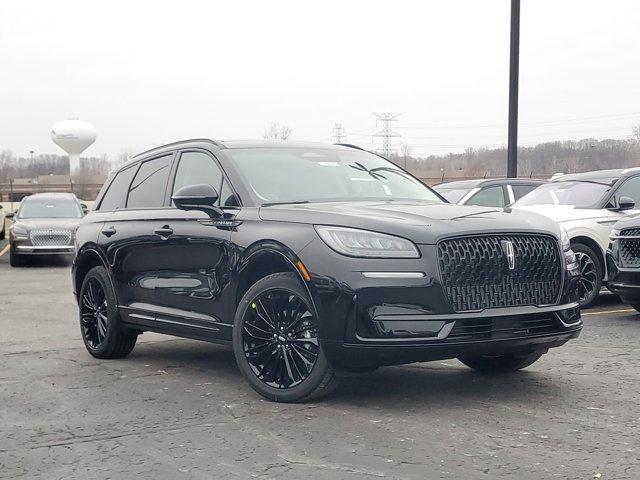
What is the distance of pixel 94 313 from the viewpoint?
8094 mm

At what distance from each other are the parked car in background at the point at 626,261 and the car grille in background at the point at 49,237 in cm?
1371

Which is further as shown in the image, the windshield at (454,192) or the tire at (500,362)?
the windshield at (454,192)

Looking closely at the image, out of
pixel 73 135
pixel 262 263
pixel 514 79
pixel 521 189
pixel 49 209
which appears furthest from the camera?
pixel 73 135

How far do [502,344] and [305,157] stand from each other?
234 cm

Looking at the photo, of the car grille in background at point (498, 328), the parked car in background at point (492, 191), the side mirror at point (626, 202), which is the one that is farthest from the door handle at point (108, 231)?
the parked car in background at point (492, 191)

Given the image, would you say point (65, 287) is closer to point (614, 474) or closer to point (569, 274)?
point (569, 274)

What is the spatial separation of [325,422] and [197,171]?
8.76 feet

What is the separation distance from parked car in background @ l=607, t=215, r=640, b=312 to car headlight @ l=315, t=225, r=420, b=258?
4891 mm

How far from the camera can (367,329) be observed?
5.35m

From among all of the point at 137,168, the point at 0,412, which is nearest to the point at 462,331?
the point at 0,412

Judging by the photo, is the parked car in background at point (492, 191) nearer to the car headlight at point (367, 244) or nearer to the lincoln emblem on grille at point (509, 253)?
the lincoln emblem on grille at point (509, 253)

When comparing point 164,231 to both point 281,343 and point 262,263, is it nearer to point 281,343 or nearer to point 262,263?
point 262,263

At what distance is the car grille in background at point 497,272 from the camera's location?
5.43 meters

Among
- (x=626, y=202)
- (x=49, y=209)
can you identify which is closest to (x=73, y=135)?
(x=49, y=209)
